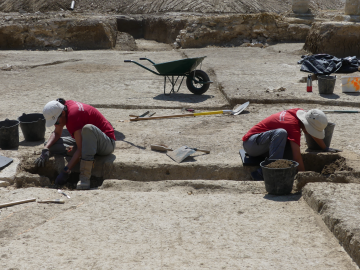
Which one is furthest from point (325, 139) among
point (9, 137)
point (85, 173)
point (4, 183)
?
point (9, 137)

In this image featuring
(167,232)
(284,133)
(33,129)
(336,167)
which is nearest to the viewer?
(167,232)

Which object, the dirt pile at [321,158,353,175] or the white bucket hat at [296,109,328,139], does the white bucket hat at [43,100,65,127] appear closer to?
the white bucket hat at [296,109,328,139]

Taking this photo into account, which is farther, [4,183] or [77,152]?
[77,152]

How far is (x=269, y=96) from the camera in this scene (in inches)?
278

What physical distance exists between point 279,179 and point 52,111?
8.08ft

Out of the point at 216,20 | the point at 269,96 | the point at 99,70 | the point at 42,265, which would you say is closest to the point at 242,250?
the point at 42,265

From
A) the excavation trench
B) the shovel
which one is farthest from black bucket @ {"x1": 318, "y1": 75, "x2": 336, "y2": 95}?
the shovel

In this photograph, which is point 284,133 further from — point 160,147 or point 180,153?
point 160,147

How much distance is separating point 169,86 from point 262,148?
4450 mm

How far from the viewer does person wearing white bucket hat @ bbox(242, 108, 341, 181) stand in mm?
4094

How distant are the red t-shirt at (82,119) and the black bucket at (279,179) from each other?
6.40ft

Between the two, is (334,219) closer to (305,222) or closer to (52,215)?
(305,222)

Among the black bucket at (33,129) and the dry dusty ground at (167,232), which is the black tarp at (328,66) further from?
the black bucket at (33,129)

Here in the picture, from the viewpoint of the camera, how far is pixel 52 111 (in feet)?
14.2
